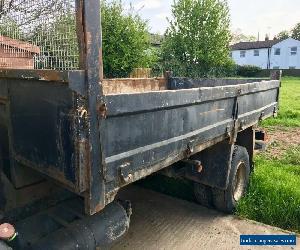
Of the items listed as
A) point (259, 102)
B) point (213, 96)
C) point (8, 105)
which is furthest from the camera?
point (259, 102)

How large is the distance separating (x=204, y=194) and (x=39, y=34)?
3.01 m

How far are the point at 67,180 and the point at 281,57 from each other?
2345 inches

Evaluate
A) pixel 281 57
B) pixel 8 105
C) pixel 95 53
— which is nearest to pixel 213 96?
pixel 95 53

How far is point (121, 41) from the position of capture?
16.0m

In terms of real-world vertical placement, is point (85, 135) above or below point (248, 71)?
below

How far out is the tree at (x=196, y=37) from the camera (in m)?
26.3

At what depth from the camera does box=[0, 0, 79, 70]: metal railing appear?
6.68 ft

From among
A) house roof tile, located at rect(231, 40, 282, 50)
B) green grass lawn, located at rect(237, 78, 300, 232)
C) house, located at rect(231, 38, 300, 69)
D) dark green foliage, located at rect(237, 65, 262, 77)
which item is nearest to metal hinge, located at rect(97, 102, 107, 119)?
green grass lawn, located at rect(237, 78, 300, 232)

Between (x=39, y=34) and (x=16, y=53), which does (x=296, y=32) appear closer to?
(x=16, y=53)

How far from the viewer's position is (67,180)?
6.66 ft

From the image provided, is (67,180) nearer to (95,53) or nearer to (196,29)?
(95,53)

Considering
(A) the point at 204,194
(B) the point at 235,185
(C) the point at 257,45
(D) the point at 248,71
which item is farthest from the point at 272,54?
(A) the point at 204,194

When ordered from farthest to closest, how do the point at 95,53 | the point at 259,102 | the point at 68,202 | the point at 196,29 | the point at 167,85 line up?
the point at 196,29
the point at 167,85
the point at 259,102
the point at 68,202
the point at 95,53

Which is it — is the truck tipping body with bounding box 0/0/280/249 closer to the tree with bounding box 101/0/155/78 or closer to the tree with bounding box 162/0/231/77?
the tree with bounding box 101/0/155/78
